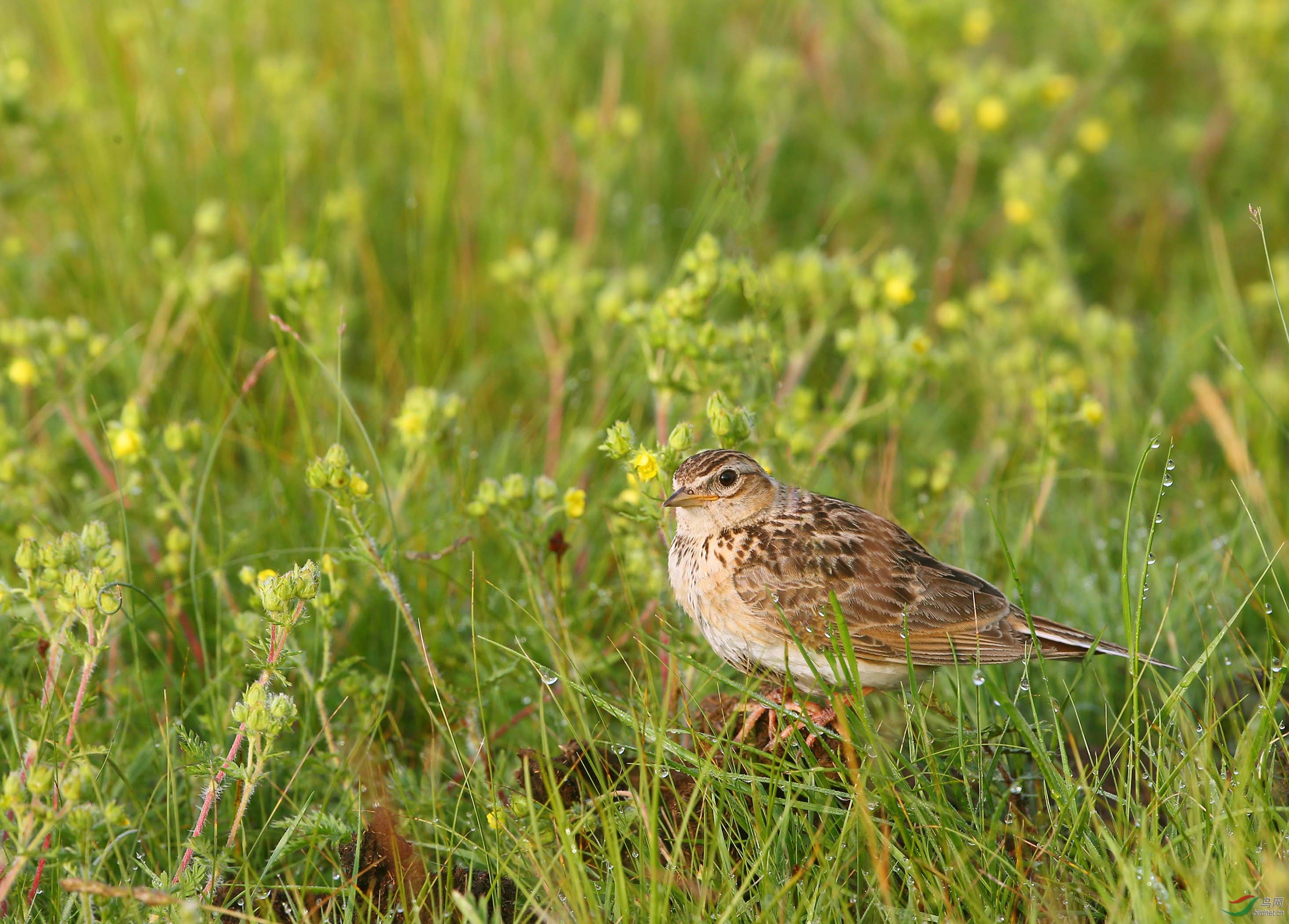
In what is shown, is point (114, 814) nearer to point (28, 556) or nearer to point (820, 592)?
point (28, 556)

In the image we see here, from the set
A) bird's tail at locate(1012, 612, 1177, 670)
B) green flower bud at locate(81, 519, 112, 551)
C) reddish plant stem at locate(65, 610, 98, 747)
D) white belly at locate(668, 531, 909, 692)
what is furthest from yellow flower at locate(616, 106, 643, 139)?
reddish plant stem at locate(65, 610, 98, 747)

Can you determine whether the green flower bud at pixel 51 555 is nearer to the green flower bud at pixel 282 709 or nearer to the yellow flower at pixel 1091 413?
the green flower bud at pixel 282 709

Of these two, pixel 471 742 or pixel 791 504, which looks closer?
pixel 471 742

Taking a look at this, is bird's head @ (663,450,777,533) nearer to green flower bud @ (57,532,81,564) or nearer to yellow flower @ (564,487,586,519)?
yellow flower @ (564,487,586,519)

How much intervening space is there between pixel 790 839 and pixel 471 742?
1.05 meters

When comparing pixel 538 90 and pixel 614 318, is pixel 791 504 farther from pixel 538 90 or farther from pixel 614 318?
pixel 538 90

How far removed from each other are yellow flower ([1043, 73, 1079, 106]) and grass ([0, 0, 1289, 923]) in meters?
0.15

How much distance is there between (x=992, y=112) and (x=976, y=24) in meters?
0.79

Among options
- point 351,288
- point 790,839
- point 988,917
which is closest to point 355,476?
point 790,839

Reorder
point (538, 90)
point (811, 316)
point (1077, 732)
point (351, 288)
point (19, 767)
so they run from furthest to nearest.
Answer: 1. point (538, 90)
2. point (351, 288)
3. point (811, 316)
4. point (1077, 732)
5. point (19, 767)

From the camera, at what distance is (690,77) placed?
7.82 m

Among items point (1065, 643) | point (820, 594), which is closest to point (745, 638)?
point (820, 594)

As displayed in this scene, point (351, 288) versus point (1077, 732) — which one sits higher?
point (351, 288)

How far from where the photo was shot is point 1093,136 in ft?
25.8
